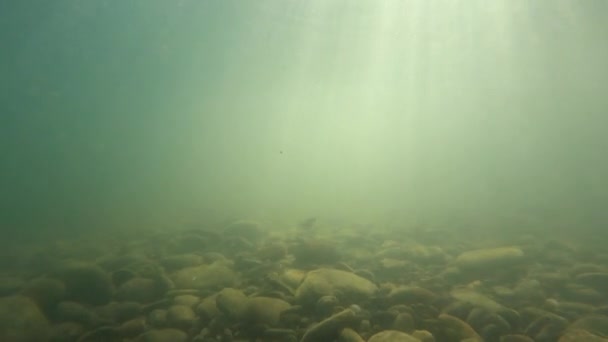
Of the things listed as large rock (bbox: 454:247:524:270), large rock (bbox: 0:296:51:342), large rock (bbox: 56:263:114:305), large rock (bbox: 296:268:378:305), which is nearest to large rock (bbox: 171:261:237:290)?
large rock (bbox: 56:263:114:305)

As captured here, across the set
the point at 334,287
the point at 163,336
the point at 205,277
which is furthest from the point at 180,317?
the point at 334,287

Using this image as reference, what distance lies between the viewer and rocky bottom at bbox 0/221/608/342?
17.6 feet

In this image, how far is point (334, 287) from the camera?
6449 millimetres

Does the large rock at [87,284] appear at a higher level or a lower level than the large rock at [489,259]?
lower

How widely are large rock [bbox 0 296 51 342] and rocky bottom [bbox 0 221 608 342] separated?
0.05ft

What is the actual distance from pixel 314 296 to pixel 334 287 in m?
0.49

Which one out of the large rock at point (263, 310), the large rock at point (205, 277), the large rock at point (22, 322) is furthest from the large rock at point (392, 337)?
the large rock at point (22, 322)

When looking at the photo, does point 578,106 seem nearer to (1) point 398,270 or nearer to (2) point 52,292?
(1) point 398,270

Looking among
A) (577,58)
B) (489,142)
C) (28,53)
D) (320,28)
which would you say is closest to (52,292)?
(320,28)

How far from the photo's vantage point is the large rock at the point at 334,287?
6.17 meters

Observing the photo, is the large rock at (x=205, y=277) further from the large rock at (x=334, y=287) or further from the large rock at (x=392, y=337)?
the large rock at (x=392, y=337)

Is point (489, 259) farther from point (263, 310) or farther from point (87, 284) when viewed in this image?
point (87, 284)

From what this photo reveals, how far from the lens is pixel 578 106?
7431cm

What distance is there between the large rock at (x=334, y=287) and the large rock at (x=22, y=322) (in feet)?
12.7
